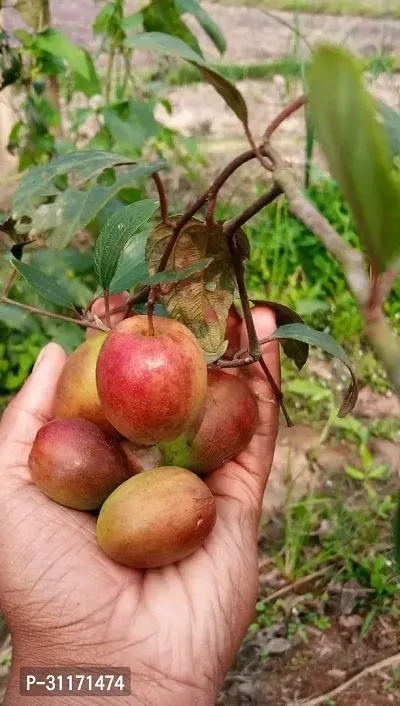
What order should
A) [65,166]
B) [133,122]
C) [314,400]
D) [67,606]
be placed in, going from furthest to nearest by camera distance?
[314,400] → [133,122] → [67,606] → [65,166]

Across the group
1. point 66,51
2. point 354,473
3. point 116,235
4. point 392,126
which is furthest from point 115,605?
point 66,51

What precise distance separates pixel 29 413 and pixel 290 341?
385 mm

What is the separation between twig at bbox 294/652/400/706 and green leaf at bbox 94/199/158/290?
0.76 metres

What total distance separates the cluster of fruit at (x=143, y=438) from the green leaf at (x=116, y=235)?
8 centimetres

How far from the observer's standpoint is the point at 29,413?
929 millimetres

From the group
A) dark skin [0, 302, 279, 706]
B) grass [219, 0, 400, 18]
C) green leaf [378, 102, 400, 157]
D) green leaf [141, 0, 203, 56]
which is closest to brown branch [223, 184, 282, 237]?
green leaf [378, 102, 400, 157]

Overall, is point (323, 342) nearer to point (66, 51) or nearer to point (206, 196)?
point (206, 196)

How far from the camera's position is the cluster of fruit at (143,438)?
1.93 ft

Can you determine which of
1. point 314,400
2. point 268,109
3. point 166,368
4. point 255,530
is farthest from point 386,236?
point 268,109

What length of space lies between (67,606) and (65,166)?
46cm

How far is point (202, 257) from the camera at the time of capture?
64 centimetres

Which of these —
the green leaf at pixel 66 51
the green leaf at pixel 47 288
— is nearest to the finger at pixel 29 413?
the green leaf at pixel 47 288

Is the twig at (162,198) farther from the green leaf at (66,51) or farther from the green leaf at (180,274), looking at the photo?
the green leaf at (66,51)

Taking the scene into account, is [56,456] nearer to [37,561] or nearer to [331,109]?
[37,561]
